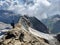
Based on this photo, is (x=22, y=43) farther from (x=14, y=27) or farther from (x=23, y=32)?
(x=14, y=27)

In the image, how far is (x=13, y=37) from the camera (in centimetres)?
4494

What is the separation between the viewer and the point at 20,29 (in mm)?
49156

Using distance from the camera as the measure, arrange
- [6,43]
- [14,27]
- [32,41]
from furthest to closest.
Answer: [14,27], [32,41], [6,43]

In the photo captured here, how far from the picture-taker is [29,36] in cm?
4806

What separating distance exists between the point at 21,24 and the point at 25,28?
1348 mm

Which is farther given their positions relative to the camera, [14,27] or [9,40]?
[14,27]

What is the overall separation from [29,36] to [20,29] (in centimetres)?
263

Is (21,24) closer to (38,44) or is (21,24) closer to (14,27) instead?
(14,27)

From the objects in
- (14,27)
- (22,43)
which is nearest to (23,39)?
(22,43)

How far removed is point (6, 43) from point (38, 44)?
660 cm

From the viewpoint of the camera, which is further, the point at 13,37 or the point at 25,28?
the point at 25,28

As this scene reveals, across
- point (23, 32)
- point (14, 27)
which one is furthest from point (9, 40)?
point (14, 27)

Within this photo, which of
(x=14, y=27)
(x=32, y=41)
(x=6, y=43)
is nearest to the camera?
(x=6, y=43)

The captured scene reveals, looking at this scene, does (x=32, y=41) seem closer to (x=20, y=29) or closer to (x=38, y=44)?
(x=38, y=44)
